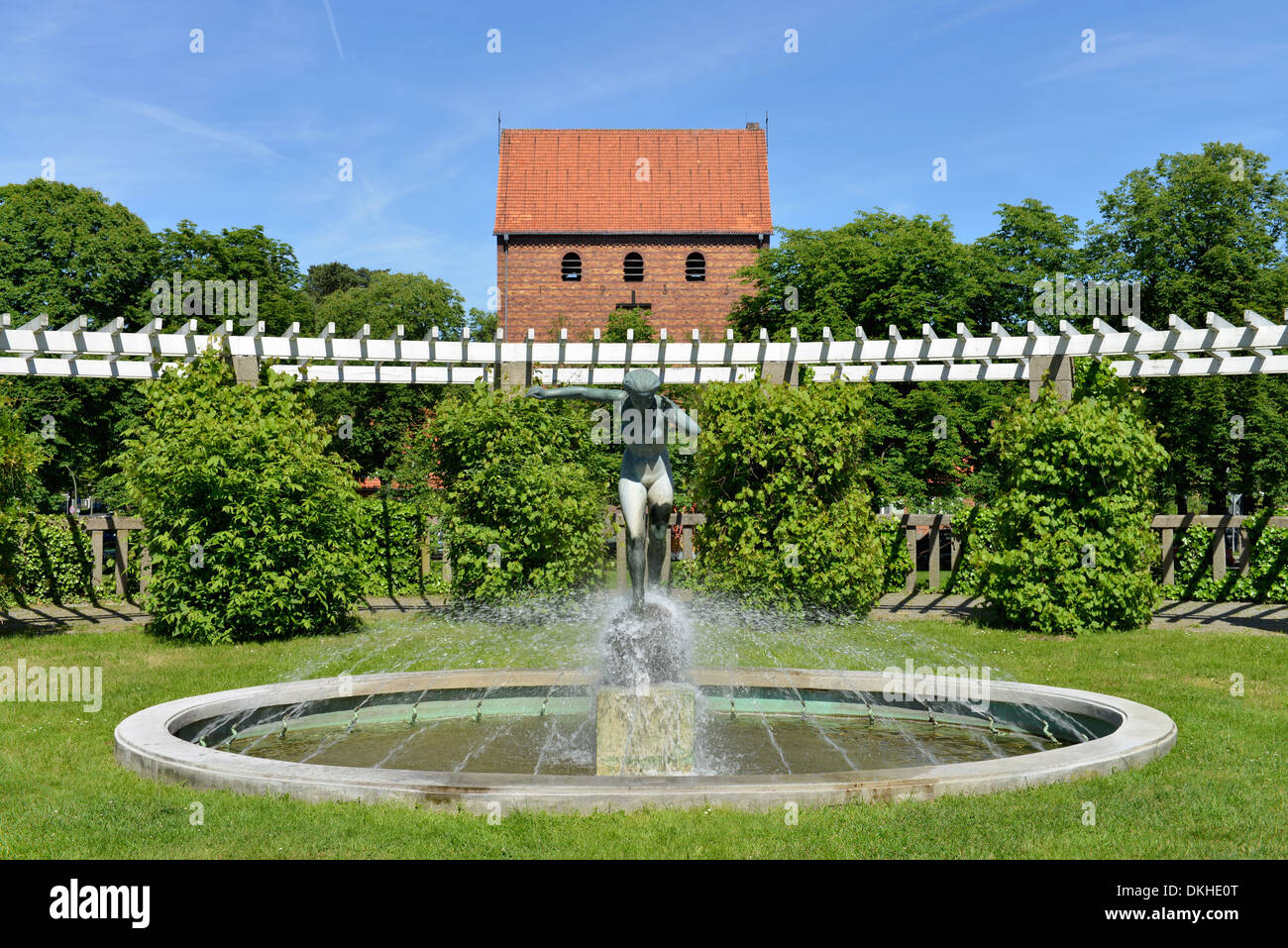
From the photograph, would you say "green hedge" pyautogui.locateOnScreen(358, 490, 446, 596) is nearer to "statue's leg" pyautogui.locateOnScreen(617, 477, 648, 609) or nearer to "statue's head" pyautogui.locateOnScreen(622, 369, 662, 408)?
"statue's leg" pyautogui.locateOnScreen(617, 477, 648, 609)

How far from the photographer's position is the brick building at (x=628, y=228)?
55.0 meters

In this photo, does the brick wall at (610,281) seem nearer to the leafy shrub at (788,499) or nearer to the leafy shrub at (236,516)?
the leafy shrub at (788,499)

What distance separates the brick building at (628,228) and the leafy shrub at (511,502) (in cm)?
3995

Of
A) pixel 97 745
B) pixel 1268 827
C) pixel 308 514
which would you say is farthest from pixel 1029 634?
pixel 97 745

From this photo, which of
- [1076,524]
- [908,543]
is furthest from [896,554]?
[1076,524]

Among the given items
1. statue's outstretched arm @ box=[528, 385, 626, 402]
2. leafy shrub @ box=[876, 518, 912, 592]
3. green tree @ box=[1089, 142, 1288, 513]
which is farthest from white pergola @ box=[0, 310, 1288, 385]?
green tree @ box=[1089, 142, 1288, 513]

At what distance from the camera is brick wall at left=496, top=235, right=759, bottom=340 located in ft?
181

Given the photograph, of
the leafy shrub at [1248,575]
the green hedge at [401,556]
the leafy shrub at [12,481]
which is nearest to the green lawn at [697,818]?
the leafy shrub at [12,481]

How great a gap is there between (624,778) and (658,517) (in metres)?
2.48

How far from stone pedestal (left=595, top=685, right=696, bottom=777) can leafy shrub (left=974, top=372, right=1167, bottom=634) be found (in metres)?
7.88

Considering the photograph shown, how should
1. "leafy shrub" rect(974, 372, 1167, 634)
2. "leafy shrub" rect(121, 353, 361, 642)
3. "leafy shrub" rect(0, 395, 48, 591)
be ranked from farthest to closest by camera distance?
"leafy shrub" rect(974, 372, 1167, 634) < "leafy shrub" rect(0, 395, 48, 591) < "leafy shrub" rect(121, 353, 361, 642)

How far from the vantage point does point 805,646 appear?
12.5 metres
